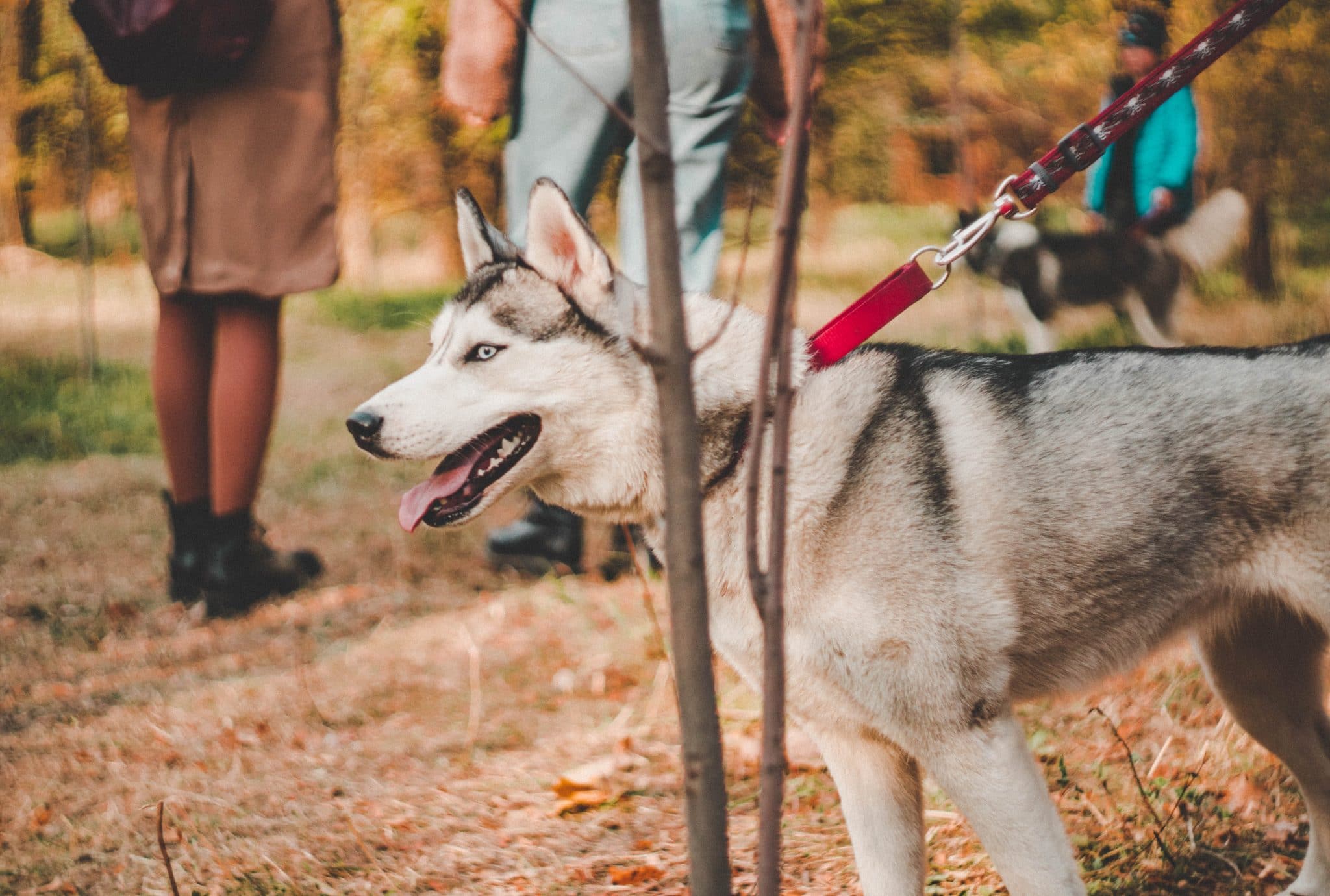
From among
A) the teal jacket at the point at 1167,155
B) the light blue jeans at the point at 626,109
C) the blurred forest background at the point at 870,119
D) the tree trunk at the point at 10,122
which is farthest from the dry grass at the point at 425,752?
the tree trunk at the point at 10,122

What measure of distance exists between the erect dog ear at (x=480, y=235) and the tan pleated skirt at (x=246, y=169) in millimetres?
1553

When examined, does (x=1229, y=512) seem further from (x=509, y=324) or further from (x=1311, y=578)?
(x=509, y=324)

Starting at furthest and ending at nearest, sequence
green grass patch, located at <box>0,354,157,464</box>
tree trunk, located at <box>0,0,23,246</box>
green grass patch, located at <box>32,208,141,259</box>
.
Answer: green grass patch, located at <box>32,208,141,259</box>
tree trunk, located at <box>0,0,23,246</box>
green grass patch, located at <box>0,354,157,464</box>

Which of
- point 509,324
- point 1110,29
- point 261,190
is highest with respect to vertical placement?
point 1110,29

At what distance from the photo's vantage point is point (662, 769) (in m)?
2.74

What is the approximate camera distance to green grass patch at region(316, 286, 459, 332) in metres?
10.1

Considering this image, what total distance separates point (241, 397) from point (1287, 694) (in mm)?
3060

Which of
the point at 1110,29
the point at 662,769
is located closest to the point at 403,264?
the point at 1110,29

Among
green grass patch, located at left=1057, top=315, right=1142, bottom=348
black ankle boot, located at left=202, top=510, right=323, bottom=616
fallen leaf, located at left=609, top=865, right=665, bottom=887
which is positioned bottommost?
fallen leaf, located at left=609, top=865, right=665, bottom=887

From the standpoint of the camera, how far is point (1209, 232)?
23.0 feet

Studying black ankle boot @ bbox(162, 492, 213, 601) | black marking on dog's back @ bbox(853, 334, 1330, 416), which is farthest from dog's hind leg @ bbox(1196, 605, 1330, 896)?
black ankle boot @ bbox(162, 492, 213, 601)

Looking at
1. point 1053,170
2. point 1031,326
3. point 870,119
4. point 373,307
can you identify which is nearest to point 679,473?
point 1053,170

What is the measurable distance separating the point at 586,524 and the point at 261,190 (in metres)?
1.81

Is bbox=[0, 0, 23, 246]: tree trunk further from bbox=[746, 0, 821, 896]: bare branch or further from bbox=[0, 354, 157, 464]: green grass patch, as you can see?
bbox=[746, 0, 821, 896]: bare branch
